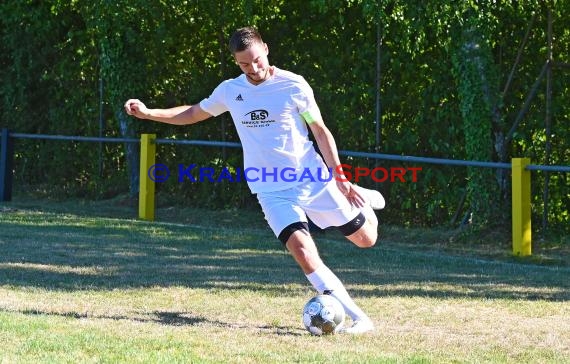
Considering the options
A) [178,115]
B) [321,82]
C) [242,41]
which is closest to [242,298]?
[178,115]

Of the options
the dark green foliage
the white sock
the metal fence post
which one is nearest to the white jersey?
the white sock

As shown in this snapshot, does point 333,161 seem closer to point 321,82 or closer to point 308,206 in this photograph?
point 308,206

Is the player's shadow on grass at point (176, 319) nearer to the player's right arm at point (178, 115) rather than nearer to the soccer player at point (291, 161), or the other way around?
the soccer player at point (291, 161)

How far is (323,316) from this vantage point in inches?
304

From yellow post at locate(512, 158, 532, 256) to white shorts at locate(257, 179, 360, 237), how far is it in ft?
14.8

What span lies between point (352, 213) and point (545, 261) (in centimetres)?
462

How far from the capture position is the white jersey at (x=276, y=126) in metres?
8.09

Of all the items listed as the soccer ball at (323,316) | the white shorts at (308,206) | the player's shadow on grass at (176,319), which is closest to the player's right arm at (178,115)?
the white shorts at (308,206)

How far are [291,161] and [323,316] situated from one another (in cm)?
108

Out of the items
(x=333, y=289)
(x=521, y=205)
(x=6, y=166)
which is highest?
(x=6, y=166)

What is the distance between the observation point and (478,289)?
1029 cm

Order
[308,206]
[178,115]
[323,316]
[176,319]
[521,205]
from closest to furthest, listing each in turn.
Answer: [323,316] → [308,206] → [176,319] → [178,115] → [521,205]

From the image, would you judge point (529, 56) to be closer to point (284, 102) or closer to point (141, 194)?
point (141, 194)

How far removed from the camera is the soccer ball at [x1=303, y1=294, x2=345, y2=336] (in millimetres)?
7730
